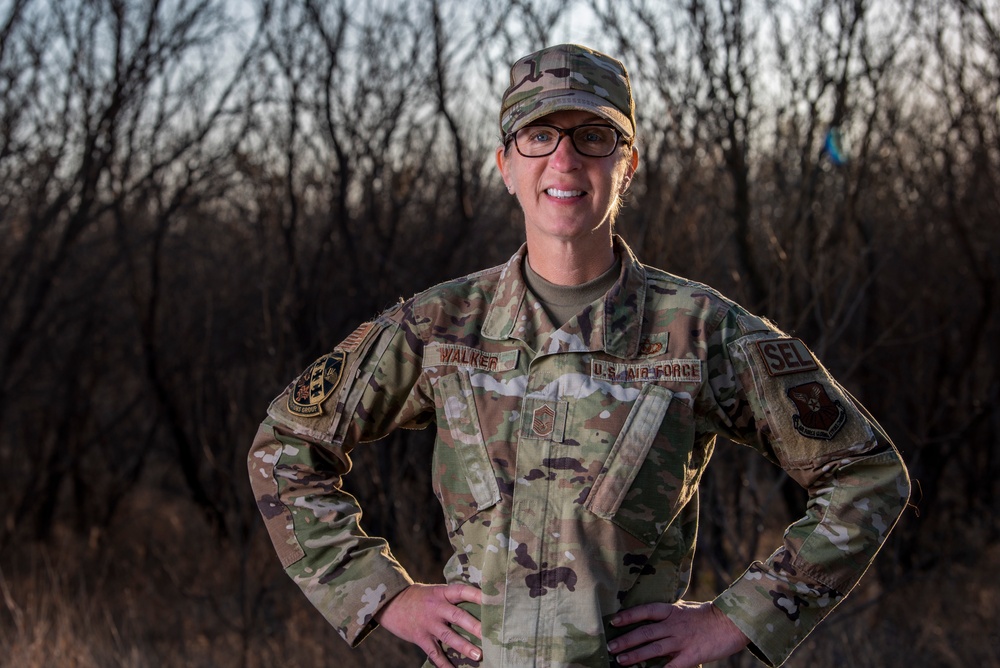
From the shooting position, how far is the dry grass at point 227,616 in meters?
4.95

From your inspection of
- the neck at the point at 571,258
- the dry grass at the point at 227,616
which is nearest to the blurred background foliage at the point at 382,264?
the dry grass at the point at 227,616

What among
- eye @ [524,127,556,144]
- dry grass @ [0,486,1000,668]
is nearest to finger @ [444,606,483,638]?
eye @ [524,127,556,144]

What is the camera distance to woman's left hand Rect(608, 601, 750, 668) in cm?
185

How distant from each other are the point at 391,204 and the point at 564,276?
4.50m

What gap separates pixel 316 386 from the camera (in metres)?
2.12

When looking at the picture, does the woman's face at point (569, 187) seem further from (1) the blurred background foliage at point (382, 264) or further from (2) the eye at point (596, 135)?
(1) the blurred background foliage at point (382, 264)

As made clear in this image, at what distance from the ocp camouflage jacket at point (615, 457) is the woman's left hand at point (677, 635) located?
27mm

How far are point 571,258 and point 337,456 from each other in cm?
62

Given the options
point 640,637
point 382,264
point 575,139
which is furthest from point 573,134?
point 382,264

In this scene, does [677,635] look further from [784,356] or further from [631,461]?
[784,356]

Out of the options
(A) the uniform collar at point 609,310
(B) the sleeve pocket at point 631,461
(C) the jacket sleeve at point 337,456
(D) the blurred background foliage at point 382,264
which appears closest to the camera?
(B) the sleeve pocket at point 631,461

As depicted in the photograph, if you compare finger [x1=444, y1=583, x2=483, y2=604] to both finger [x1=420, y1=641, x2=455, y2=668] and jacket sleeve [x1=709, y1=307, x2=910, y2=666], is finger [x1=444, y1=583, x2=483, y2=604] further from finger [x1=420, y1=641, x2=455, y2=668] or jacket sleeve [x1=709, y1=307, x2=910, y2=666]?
jacket sleeve [x1=709, y1=307, x2=910, y2=666]

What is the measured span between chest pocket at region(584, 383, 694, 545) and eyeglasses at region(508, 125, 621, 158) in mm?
462

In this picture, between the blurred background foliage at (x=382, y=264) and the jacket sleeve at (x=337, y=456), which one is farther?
the blurred background foliage at (x=382, y=264)
